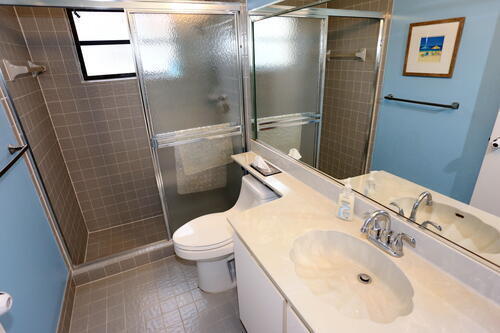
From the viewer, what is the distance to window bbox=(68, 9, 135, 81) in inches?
89.2

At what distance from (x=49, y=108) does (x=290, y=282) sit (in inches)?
95.8

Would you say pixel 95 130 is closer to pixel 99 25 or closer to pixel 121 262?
pixel 99 25

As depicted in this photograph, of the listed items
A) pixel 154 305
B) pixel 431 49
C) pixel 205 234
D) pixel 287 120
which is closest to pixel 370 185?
pixel 431 49

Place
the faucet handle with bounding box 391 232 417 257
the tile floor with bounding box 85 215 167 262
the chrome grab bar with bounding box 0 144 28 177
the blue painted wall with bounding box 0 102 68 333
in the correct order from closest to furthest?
the faucet handle with bounding box 391 232 417 257
the blue painted wall with bounding box 0 102 68 333
the chrome grab bar with bounding box 0 144 28 177
the tile floor with bounding box 85 215 167 262

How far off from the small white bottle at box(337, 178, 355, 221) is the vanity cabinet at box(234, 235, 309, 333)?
461 mm

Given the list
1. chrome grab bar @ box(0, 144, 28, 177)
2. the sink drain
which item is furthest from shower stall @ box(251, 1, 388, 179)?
chrome grab bar @ box(0, 144, 28, 177)

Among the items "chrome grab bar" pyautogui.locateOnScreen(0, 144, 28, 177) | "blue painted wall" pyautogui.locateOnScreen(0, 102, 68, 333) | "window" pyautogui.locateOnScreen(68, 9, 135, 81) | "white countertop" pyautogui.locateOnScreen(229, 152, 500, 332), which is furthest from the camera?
"window" pyautogui.locateOnScreen(68, 9, 135, 81)

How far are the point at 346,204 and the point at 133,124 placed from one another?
2.12 m

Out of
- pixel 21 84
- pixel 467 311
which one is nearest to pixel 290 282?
pixel 467 311

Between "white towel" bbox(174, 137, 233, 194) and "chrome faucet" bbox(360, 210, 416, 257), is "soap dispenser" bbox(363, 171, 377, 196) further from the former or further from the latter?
"white towel" bbox(174, 137, 233, 194)

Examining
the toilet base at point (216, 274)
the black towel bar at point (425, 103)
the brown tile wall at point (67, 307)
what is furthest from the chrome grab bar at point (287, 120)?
the brown tile wall at point (67, 307)

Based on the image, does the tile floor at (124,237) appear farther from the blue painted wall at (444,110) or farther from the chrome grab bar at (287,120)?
the blue painted wall at (444,110)

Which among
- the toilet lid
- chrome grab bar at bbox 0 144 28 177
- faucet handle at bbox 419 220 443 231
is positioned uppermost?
chrome grab bar at bbox 0 144 28 177

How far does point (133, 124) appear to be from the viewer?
255 cm
